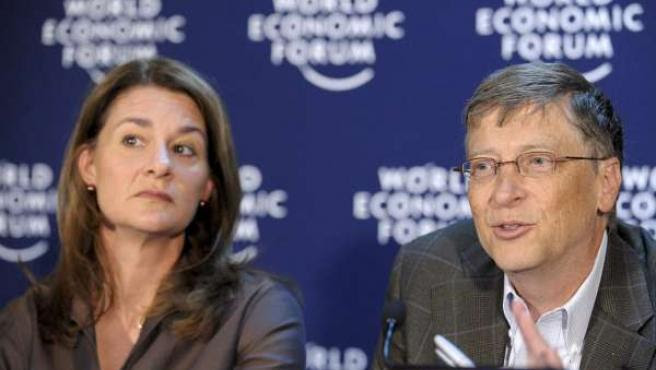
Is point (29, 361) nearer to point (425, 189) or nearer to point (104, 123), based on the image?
point (104, 123)

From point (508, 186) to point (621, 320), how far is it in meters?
0.44

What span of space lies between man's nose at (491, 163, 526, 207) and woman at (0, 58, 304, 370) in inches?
26.7

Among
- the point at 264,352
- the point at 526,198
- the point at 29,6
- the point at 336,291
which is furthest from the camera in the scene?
the point at 29,6

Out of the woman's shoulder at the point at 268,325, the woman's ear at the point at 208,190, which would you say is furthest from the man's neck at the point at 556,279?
the woman's ear at the point at 208,190

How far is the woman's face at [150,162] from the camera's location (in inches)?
109

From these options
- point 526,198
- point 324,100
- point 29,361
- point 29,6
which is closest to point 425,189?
point 324,100

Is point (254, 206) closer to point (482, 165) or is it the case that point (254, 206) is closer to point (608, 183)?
point (482, 165)

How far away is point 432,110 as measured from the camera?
3.43m

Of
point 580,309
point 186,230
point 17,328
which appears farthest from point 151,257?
point 580,309

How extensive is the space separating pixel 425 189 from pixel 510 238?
895 millimetres

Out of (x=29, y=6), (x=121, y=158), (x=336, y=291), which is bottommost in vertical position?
(x=336, y=291)

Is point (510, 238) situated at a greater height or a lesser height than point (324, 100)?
lesser

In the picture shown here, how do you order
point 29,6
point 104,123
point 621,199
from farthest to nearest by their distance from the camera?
point 29,6 < point 621,199 < point 104,123

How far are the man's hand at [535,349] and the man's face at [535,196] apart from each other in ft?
2.68
